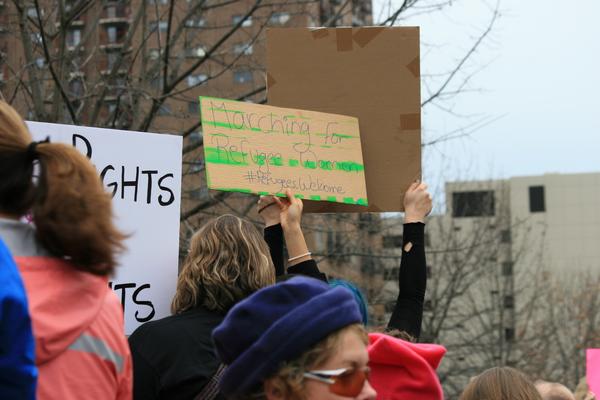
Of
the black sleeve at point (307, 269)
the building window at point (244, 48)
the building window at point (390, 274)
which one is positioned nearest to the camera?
the black sleeve at point (307, 269)

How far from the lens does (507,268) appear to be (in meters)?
31.4

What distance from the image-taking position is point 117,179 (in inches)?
155

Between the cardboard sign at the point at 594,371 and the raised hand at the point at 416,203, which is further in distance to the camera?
the cardboard sign at the point at 594,371

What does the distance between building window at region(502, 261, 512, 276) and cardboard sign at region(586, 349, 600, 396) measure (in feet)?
84.3

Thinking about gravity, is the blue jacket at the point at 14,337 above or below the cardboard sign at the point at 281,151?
below

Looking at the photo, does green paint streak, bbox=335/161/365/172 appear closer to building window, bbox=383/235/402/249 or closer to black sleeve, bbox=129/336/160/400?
black sleeve, bbox=129/336/160/400

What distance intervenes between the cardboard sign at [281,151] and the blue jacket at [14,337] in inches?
Answer: 70.1

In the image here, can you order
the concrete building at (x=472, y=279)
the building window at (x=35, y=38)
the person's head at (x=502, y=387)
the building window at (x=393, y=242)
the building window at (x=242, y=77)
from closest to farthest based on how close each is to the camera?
the person's head at (x=502, y=387) → the building window at (x=35, y=38) → the building window at (x=242, y=77) → the building window at (x=393, y=242) → the concrete building at (x=472, y=279)

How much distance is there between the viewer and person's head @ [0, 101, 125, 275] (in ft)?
7.14

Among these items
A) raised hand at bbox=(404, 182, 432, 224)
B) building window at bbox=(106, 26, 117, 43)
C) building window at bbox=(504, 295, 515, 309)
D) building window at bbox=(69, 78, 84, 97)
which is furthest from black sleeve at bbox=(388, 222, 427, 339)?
building window at bbox=(504, 295, 515, 309)

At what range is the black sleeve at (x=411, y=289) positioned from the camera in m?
3.48

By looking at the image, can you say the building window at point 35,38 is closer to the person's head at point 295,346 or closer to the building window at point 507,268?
the person's head at point 295,346

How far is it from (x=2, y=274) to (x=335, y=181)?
2.21 m

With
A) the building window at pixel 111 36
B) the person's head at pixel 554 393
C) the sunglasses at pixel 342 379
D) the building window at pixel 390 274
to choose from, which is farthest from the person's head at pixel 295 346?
the building window at pixel 390 274
